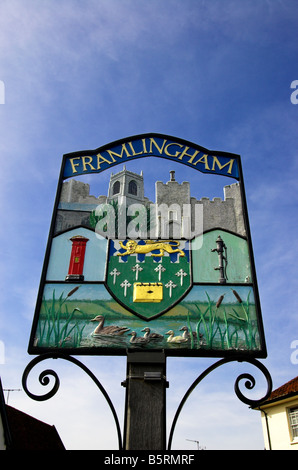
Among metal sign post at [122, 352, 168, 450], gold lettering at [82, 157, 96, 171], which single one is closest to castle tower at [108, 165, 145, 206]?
gold lettering at [82, 157, 96, 171]

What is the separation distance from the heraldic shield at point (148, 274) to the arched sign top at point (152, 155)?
1434mm

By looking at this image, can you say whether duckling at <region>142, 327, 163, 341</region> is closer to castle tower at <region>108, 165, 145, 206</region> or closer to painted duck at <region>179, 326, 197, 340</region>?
painted duck at <region>179, 326, 197, 340</region>

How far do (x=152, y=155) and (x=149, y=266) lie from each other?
202 centimetres

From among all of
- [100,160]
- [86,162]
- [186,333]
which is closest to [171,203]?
[100,160]

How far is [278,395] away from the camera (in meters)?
16.8

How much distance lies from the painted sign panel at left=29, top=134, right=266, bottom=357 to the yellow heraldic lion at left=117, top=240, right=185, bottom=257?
0.05ft

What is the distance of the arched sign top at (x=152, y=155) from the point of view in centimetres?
618

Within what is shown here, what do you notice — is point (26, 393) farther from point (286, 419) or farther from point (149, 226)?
point (286, 419)

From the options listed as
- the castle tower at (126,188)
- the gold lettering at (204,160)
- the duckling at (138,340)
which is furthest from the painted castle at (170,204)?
the duckling at (138,340)

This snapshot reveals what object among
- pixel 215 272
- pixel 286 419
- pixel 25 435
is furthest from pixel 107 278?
pixel 25 435

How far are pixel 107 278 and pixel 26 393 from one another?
5.55ft

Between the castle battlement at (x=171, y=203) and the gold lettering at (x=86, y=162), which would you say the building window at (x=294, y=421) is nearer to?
the castle battlement at (x=171, y=203)

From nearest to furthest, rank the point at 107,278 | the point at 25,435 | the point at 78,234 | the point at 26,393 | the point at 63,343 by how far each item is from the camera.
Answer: the point at 26,393, the point at 63,343, the point at 107,278, the point at 78,234, the point at 25,435

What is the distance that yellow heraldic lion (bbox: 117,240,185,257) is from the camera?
5410 mm
